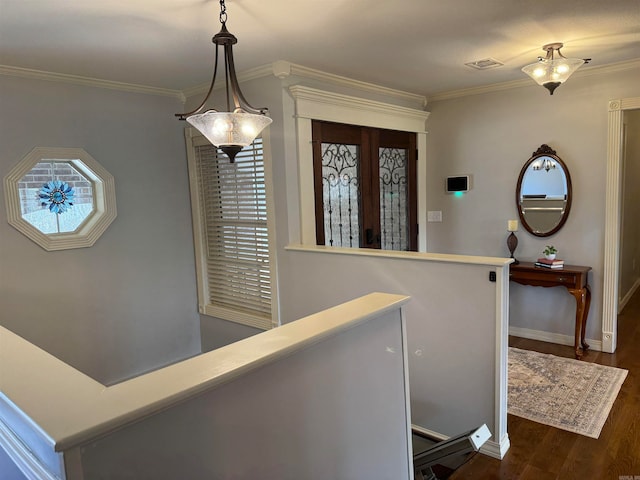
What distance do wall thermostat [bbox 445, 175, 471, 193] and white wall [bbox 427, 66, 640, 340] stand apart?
0.20 feet

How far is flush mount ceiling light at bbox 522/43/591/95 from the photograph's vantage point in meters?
2.89

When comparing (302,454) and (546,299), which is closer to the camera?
(302,454)

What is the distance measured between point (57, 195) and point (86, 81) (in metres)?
0.92

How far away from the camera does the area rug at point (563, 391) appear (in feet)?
9.36

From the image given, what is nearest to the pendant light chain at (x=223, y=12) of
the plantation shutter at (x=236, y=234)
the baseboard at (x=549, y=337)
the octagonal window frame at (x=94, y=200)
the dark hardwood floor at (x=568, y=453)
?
the plantation shutter at (x=236, y=234)

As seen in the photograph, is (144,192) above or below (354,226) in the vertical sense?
above

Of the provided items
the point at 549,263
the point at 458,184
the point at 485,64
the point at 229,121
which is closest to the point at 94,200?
the point at 229,121

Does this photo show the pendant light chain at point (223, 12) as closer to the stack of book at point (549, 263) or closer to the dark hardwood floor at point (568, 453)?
the dark hardwood floor at point (568, 453)

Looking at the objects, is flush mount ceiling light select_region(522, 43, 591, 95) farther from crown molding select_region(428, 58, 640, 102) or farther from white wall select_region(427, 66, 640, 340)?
white wall select_region(427, 66, 640, 340)

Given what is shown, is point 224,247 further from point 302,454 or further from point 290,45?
point 302,454

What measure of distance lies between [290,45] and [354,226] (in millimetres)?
1711

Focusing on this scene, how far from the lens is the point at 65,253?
3475 mm

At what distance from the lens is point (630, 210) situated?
5148 mm

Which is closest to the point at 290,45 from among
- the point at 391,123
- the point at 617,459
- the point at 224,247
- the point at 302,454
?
the point at 391,123
